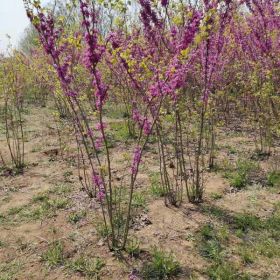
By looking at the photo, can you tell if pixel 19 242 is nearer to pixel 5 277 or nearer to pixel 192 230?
pixel 5 277

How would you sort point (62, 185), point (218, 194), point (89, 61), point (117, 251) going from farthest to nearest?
point (62, 185) → point (218, 194) → point (117, 251) → point (89, 61)

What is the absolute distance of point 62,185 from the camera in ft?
19.7

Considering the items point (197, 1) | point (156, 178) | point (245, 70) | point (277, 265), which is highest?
point (197, 1)

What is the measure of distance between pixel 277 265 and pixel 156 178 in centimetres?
260

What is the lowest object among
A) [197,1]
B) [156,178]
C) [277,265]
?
[277,265]

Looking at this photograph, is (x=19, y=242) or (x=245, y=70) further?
(x=245, y=70)

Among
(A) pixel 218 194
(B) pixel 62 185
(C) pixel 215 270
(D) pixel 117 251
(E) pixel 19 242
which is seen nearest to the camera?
(C) pixel 215 270

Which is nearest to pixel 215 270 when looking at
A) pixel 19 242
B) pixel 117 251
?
pixel 117 251

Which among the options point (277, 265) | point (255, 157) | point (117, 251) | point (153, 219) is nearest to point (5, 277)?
point (117, 251)

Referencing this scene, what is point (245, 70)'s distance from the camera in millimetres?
8539

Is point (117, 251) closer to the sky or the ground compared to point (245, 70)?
closer to the ground

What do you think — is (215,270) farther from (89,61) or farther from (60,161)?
(60,161)

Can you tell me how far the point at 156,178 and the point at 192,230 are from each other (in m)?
1.66

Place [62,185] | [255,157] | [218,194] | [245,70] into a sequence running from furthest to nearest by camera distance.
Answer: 1. [245,70]
2. [255,157]
3. [62,185]
4. [218,194]
